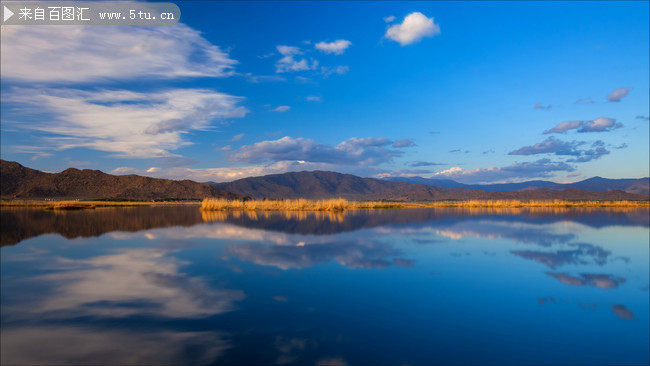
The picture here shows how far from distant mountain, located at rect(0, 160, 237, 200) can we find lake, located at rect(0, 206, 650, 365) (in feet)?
251

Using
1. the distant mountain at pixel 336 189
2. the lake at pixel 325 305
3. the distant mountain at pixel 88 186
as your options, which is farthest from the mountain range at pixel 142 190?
the lake at pixel 325 305

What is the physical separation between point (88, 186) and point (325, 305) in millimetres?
92973

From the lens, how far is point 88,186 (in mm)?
83875

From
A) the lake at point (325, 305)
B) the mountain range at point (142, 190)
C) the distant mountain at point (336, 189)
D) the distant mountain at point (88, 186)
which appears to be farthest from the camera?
the distant mountain at point (336, 189)

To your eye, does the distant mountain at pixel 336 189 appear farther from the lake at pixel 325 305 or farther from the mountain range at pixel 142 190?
the lake at pixel 325 305

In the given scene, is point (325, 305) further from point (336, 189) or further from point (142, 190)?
point (336, 189)

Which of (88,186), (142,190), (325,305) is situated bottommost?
(325,305)

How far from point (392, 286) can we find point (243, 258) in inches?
190

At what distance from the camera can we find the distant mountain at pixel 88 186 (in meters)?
78.2

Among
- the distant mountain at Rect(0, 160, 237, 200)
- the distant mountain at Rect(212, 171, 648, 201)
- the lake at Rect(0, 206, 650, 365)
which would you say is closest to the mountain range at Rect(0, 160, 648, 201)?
the distant mountain at Rect(0, 160, 237, 200)

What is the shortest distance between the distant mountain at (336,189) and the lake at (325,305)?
92608 millimetres

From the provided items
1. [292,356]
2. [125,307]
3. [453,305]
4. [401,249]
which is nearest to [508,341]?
[453,305]

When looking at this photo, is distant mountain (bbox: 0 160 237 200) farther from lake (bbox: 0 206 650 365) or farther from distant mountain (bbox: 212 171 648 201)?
lake (bbox: 0 206 650 365)

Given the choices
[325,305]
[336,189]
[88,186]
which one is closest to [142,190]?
[88,186]
